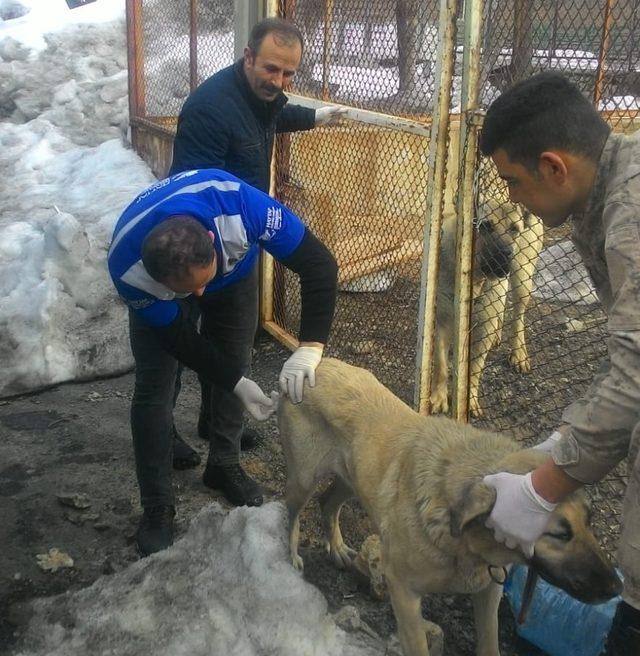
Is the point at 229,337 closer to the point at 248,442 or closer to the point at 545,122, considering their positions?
the point at 248,442

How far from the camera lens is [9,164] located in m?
9.52

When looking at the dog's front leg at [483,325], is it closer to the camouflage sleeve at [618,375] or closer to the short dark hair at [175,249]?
the short dark hair at [175,249]

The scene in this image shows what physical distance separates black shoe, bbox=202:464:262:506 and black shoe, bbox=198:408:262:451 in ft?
1.60

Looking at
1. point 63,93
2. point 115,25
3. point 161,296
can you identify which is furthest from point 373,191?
point 115,25

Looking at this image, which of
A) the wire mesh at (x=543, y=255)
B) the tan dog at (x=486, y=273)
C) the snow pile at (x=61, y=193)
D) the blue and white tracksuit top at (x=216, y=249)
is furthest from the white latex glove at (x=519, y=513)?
the snow pile at (x=61, y=193)

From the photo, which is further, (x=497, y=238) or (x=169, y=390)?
(x=497, y=238)

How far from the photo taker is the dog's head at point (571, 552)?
2137 millimetres

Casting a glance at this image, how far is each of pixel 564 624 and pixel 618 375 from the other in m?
1.47

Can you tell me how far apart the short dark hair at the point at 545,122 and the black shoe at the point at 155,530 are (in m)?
2.37

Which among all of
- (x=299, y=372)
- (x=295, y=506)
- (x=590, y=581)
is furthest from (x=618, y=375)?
(x=295, y=506)

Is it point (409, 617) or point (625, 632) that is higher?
point (625, 632)

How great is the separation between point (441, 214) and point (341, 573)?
5.95 ft

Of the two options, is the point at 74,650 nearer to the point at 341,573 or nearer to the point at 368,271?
the point at 341,573

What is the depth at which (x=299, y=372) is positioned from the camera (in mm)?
3129
